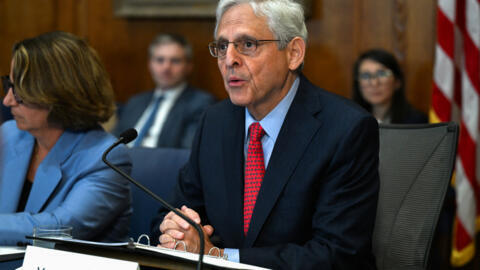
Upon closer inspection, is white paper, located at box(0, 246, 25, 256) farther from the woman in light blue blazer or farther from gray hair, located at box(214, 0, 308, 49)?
gray hair, located at box(214, 0, 308, 49)

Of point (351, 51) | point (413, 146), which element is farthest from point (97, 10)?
point (413, 146)

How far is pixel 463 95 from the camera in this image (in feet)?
11.0

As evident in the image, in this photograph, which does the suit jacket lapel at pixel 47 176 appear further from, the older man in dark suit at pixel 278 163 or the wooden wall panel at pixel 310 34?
the wooden wall panel at pixel 310 34

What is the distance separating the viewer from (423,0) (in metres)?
3.98

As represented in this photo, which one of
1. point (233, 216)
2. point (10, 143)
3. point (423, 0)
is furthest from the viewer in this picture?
point (423, 0)

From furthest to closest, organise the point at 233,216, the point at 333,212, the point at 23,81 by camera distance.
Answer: the point at 23,81 → the point at 233,216 → the point at 333,212

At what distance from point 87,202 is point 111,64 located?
126 inches

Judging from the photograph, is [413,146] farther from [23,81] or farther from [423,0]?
[423,0]

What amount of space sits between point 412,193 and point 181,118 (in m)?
2.70

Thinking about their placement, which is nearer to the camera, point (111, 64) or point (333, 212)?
point (333, 212)

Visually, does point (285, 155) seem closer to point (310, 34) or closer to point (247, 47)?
point (247, 47)

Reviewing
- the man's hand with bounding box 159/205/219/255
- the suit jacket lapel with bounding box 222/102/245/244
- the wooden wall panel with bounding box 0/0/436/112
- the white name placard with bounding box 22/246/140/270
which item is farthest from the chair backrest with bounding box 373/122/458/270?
the wooden wall panel with bounding box 0/0/436/112

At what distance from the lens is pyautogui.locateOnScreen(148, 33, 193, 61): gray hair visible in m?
4.50

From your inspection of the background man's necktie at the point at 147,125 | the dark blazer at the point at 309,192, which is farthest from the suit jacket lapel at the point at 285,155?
the background man's necktie at the point at 147,125
